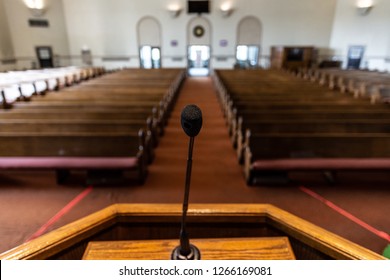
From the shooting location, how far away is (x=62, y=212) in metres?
2.41

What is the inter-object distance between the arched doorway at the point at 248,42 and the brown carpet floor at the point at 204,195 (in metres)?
12.1

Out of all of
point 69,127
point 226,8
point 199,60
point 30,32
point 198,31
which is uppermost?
point 226,8

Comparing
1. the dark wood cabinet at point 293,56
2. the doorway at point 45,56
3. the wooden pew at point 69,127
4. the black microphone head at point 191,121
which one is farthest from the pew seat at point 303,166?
the doorway at point 45,56

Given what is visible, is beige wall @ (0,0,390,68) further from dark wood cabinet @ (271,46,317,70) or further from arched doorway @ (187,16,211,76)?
dark wood cabinet @ (271,46,317,70)

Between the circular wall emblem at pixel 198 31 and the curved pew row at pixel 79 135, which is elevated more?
the circular wall emblem at pixel 198 31

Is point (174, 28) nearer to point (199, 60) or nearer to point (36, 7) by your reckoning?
point (199, 60)

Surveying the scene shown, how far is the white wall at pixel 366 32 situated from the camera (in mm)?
11258

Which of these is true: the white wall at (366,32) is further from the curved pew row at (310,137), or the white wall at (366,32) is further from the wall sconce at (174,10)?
the curved pew row at (310,137)

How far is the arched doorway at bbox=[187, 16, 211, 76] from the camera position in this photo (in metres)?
14.0

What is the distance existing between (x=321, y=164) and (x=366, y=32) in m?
12.4

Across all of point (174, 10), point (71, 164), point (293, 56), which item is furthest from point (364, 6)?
point (71, 164)

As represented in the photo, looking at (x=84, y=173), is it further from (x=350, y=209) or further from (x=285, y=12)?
(x=285, y=12)

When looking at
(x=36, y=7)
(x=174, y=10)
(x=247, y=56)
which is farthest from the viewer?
(x=247, y=56)

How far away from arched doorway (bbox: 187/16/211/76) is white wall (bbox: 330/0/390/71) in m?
6.53
